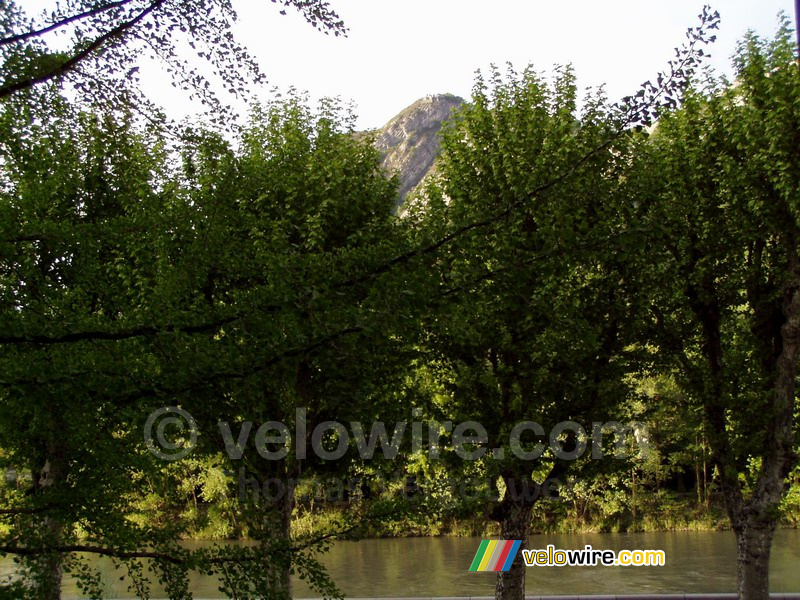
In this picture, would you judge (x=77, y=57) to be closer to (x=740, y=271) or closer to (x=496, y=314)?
(x=496, y=314)

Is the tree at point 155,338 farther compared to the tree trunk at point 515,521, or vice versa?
the tree trunk at point 515,521

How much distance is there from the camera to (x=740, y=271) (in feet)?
47.5

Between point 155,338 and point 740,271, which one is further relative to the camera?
point 740,271

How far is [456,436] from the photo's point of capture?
1465 cm

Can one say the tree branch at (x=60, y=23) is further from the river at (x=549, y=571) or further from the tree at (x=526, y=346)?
the river at (x=549, y=571)

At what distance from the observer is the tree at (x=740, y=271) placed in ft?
44.3

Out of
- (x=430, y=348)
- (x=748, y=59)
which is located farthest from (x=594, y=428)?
(x=748, y=59)

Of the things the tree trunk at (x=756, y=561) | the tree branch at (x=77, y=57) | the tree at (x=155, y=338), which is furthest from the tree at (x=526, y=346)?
the tree branch at (x=77, y=57)

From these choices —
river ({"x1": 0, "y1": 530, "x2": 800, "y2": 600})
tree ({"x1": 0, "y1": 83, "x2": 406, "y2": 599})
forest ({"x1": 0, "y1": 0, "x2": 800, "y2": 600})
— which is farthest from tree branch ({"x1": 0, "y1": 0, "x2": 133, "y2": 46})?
river ({"x1": 0, "y1": 530, "x2": 800, "y2": 600})

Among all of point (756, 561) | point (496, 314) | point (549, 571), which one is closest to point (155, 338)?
point (496, 314)

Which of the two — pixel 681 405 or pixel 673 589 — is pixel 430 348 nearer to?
pixel 681 405

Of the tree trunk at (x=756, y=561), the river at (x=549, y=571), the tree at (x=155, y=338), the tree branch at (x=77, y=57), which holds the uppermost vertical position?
the tree branch at (x=77, y=57)

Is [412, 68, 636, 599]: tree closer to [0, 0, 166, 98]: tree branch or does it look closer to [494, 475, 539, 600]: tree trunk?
[494, 475, 539, 600]: tree trunk

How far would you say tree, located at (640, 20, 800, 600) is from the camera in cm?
1352
